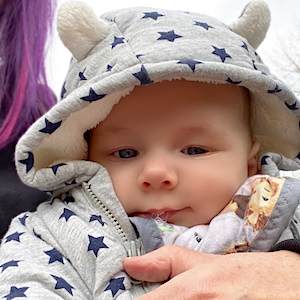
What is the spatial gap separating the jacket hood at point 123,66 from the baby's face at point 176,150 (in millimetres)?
41

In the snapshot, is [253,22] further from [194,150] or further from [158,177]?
[158,177]

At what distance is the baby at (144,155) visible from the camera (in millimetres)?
655

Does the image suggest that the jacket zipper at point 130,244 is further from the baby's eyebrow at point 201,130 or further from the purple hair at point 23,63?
the purple hair at point 23,63

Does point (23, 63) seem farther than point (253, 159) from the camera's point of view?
Yes

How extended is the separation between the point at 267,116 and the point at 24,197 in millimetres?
735

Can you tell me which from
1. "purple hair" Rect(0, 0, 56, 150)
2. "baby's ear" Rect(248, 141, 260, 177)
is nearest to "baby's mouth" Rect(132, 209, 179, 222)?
"baby's ear" Rect(248, 141, 260, 177)

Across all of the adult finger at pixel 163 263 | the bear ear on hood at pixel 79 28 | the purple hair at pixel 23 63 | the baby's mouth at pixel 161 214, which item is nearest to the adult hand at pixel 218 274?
the adult finger at pixel 163 263

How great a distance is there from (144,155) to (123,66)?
19 cm

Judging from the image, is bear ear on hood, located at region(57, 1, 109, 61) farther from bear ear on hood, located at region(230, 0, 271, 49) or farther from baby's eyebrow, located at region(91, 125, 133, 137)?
bear ear on hood, located at region(230, 0, 271, 49)

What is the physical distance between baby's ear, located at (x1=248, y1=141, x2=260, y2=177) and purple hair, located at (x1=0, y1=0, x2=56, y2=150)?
2.41 feet

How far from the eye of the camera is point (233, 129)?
78 cm

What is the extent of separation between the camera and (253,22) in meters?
0.82

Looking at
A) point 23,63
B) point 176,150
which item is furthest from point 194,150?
point 23,63

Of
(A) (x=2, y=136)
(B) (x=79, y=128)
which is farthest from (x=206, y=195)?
(A) (x=2, y=136)
